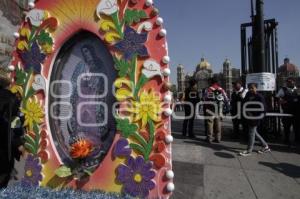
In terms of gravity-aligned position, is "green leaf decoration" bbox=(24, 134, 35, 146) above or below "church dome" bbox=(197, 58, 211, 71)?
below

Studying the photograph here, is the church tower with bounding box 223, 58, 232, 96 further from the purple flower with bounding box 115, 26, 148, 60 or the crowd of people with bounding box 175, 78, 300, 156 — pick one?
the purple flower with bounding box 115, 26, 148, 60

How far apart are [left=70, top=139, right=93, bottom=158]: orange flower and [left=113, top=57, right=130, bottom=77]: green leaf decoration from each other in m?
0.88

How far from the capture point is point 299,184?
4652 millimetres

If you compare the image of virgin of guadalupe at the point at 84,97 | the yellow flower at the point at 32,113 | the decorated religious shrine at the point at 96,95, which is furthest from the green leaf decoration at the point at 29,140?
the image of virgin of guadalupe at the point at 84,97

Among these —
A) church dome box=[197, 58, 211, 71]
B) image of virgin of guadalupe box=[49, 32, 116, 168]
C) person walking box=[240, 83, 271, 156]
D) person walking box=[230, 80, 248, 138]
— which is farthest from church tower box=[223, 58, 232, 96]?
image of virgin of guadalupe box=[49, 32, 116, 168]

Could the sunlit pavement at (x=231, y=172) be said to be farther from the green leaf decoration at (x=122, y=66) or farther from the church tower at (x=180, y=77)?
the church tower at (x=180, y=77)

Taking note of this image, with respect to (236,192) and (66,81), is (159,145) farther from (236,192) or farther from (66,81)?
(236,192)

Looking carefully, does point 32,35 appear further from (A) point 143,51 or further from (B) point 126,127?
(B) point 126,127

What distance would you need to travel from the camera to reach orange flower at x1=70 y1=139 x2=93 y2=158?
3281mm

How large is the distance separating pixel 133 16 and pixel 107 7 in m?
0.35

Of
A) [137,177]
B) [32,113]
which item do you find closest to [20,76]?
[32,113]

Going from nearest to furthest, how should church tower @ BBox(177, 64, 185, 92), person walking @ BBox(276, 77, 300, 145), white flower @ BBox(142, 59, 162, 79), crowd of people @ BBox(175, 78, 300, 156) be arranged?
white flower @ BBox(142, 59, 162, 79)
crowd of people @ BBox(175, 78, 300, 156)
person walking @ BBox(276, 77, 300, 145)
church tower @ BBox(177, 64, 185, 92)

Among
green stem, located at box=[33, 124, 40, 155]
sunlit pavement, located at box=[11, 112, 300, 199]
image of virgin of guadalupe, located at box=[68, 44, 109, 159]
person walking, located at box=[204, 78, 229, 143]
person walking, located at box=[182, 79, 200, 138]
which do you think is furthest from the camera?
person walking, located at box=[182, 79, 200, 138]

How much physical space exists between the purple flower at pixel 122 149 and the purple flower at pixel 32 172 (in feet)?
3.30
